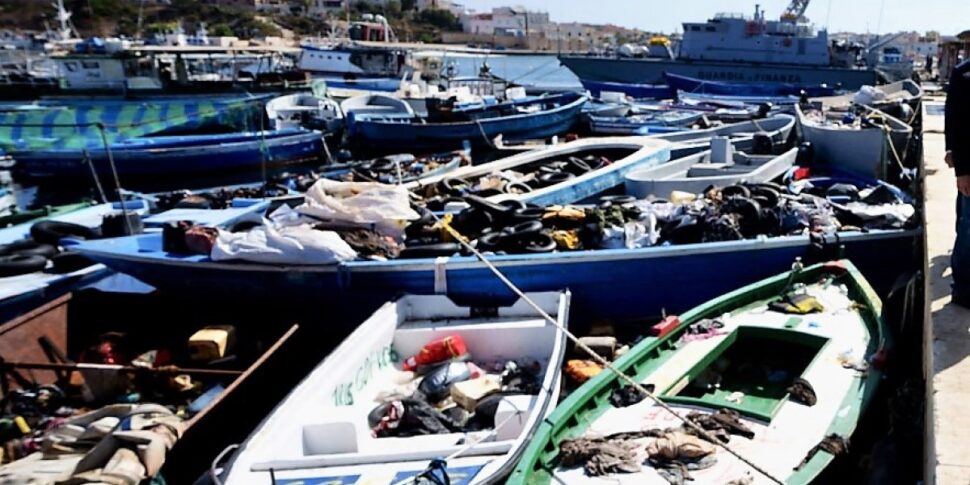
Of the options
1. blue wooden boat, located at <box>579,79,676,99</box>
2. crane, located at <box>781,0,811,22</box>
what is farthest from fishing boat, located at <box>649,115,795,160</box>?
crane, located at <box>781,0,811,22</box>

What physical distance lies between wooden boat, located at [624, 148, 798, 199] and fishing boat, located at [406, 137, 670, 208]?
651mm

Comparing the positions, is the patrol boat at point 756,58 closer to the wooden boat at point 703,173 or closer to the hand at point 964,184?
the wooden boat at point 703,173

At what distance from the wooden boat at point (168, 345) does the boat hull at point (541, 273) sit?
0.43 metres

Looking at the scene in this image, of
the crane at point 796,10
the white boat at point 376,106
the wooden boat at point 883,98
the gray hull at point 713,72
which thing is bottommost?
the white boat at point 376,106

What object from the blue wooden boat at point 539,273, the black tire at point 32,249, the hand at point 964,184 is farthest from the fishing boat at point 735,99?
the black tire at point 32,249

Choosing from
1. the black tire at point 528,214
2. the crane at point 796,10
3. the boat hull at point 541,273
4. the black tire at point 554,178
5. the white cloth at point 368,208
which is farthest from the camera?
the crane at point 796,10

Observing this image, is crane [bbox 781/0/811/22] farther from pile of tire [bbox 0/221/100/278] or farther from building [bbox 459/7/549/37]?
building [bbox 459/7/549/37]

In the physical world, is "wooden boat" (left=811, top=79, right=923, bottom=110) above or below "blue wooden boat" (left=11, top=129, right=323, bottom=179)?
above

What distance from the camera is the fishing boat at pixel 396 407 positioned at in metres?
4.79

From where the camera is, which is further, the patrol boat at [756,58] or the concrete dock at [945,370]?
the patrol boat at [756,58]

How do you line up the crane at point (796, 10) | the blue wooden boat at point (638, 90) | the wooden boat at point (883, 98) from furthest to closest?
the crane at point (796, 10), the blue wooden boat at point (638, 90), the wooden boat at point (883, 98)

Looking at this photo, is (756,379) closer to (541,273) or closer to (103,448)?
(541,273)

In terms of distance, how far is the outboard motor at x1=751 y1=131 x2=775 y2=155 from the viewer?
14.3 meters

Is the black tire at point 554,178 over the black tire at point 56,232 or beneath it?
over
